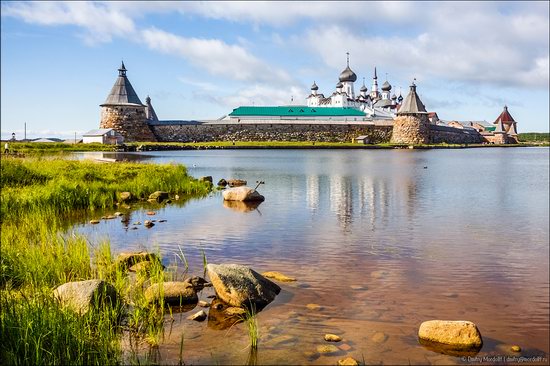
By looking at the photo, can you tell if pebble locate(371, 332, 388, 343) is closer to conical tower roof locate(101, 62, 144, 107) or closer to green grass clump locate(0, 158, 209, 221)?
green grass clump locate(0, 158, 209, 221)

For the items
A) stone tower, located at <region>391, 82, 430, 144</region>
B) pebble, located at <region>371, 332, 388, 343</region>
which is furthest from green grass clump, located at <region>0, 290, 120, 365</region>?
stone tower, located at <region>391, 82, 430, 144</region>

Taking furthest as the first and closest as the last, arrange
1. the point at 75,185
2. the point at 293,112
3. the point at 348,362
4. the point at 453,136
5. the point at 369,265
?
the point at 453,136 < the point at 293,112 < the point at 75,185 < the point at 369,265 < the point at 348,362

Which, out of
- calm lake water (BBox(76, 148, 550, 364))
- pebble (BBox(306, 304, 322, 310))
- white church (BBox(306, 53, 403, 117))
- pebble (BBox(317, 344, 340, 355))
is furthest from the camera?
white church (BBox(306, 53, 403, 117))

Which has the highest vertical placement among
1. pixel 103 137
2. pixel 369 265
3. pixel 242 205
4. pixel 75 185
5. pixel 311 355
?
pixel 103 137

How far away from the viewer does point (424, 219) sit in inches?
532

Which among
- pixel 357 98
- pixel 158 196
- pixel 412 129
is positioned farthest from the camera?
pixel 357 98

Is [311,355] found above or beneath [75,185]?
beneath

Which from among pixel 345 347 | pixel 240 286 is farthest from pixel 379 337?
pixel 240 286

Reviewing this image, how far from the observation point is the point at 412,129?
76.1 m

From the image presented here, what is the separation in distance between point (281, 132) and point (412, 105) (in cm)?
2039

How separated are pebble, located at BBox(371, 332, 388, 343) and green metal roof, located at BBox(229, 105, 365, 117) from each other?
80.9 meters

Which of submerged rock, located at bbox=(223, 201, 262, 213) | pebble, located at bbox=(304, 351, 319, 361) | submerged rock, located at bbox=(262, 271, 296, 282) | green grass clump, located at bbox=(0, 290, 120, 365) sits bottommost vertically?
pebble, located at bbox=(304, 351, 319, 361)

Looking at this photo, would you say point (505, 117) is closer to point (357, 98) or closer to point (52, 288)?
point (357, 98)

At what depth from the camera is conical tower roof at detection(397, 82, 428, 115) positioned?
7562 cm
